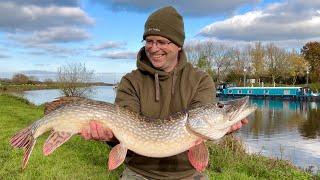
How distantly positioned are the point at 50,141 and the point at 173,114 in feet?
3.67

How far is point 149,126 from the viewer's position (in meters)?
3.89

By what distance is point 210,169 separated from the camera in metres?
9.36

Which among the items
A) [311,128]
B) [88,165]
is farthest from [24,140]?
[311,128]

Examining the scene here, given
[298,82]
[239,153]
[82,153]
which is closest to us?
[82,153]

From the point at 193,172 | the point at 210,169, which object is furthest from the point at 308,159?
the point at 193,172

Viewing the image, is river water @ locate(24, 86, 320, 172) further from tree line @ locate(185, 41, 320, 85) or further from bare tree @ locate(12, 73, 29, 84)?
bare tree @ locate(12, 73, 29, 84)

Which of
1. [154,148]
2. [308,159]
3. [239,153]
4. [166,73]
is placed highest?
[166,73]

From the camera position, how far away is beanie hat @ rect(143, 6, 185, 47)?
13.7 ft

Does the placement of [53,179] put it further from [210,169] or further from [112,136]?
[112,136]

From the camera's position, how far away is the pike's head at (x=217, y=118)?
149 inches

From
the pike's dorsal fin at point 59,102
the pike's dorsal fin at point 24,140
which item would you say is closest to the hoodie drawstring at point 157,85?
the pike's dorsal fin at point 59,102

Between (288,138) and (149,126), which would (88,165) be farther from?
(288,138)

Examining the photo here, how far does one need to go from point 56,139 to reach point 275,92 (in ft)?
208

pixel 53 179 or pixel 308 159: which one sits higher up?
pixel 53 179
